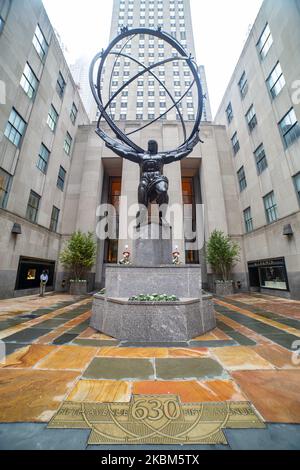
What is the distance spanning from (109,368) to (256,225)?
18454mm

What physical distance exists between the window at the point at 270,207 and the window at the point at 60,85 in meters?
22.7

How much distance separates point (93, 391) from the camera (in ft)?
8.24

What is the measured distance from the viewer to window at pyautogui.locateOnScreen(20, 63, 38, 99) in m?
14.6

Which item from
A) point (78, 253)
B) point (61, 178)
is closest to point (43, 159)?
point (61, 178)

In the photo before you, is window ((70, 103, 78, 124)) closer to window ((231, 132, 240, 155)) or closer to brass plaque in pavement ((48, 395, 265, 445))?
window ((231, 132, 240, 155))

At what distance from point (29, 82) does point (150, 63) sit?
154 ft

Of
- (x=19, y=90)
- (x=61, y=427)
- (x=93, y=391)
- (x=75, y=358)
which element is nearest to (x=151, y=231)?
(x=75, y=358)

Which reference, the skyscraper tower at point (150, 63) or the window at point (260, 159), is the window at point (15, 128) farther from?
the skyscraper tower at point (150, 63)

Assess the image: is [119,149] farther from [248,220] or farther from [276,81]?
[248,220]

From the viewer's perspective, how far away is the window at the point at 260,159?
16.8 meters

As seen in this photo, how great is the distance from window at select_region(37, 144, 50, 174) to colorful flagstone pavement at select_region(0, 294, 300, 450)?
632 inches

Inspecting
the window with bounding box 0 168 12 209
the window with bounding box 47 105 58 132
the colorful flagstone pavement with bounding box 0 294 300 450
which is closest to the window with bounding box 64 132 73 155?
the window with bounding box 47 105 58 132

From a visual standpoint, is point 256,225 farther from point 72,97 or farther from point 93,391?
point 72,97

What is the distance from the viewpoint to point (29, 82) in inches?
597
